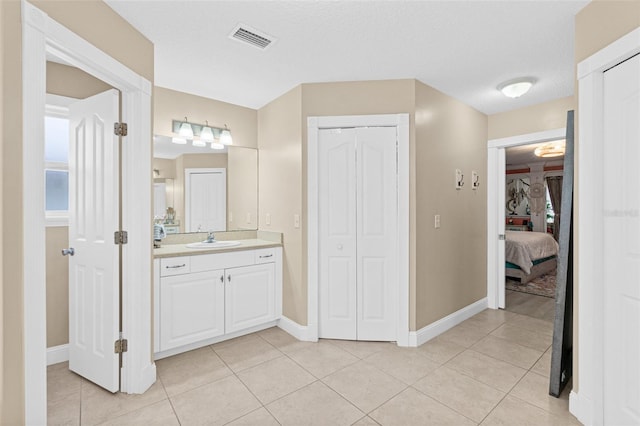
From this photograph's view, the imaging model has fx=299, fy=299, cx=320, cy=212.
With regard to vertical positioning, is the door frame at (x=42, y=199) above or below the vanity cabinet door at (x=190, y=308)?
above

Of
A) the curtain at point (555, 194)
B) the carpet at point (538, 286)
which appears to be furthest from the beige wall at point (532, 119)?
the curtain at point (555, 194)

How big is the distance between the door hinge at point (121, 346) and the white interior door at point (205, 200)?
1.35 m

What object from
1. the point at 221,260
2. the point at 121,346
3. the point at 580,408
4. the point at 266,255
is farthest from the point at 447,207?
the point at 121,346

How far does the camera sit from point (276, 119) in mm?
3322

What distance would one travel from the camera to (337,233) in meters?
2.93

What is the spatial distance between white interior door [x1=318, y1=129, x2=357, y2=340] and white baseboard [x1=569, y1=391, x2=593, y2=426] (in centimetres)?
162

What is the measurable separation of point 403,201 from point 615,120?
1.49 m

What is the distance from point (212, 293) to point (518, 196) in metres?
8.85

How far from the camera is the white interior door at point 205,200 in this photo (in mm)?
3246

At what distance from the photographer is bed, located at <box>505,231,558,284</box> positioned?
15.8ft

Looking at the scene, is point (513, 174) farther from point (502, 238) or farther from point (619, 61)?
point (619, 61)

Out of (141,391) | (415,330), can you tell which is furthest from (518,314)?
(141,391)

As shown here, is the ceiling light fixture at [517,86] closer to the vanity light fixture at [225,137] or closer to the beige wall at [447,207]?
the beige wall at [447,207]

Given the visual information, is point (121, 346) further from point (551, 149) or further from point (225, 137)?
point (551, 149)
